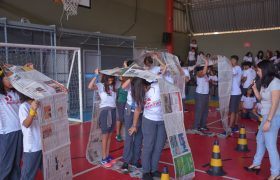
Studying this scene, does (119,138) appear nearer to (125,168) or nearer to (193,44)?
(125,168)

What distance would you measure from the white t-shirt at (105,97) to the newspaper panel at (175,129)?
106 cm

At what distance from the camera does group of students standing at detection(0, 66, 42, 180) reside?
2.74 meters

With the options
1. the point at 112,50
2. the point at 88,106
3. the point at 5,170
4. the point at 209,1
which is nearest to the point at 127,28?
the point at 112,50

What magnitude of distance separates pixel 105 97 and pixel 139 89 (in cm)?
87

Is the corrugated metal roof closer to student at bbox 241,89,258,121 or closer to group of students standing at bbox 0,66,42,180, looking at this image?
student at bbox 241,89,258,121

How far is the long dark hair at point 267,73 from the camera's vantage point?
3.60 metres

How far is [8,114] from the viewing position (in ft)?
9.59

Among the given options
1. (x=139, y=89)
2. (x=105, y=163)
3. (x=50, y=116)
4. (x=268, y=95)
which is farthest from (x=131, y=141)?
(x=268, y=95)

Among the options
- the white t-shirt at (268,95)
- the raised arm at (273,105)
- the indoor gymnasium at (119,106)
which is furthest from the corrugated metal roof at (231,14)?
the raised arm at (273,105)

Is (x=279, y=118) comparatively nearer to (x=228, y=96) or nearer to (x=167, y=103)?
(x=167, y=103)

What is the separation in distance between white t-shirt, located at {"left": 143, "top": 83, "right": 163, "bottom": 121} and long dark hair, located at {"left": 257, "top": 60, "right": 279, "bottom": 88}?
52.6 inches

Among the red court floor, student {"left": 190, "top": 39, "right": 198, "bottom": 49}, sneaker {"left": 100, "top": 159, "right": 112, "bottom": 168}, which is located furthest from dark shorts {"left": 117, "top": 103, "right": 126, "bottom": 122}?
student {"left": 190, "top": 39, "right": 198, "bottom": 49}

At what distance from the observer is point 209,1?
16.3 m

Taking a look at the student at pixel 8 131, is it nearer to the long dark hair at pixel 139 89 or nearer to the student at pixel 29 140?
the student at pixel 29 140
